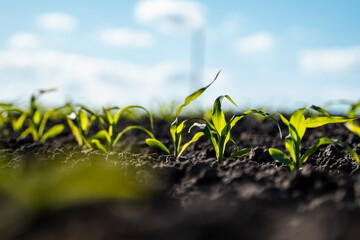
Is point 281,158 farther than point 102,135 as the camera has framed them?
No

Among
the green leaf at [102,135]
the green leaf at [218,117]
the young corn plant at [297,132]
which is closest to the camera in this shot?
the young corn plant at [297,132]

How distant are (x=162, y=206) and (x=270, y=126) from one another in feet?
8.87

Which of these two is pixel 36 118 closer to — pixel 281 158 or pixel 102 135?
pixel 102 135

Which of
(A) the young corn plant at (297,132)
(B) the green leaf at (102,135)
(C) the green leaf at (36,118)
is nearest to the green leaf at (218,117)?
(A) the young corn plant at (297,132)

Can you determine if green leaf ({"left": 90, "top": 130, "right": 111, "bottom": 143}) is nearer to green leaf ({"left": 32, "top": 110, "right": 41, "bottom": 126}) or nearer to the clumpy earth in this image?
green leaf ({"left": 32, "top": 110, "right": 41, "bottom": 126})

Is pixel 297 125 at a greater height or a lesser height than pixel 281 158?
greater

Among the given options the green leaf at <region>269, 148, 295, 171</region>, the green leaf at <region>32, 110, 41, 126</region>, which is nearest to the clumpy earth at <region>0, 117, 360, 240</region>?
the green leaf at <region>269, 148, 295, 171</region>

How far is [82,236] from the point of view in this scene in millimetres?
860

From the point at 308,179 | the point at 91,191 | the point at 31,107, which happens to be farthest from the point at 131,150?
the point at 91,191

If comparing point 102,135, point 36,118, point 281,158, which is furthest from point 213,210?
point 36,118

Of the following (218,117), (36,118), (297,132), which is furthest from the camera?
(36,118)

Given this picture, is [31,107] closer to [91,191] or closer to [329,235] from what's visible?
[91,191]

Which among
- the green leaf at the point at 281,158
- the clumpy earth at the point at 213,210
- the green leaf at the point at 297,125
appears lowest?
the green leaf at the point at 281,158

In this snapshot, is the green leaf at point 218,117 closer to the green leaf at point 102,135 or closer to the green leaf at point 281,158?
the green leaf at point 281,158
